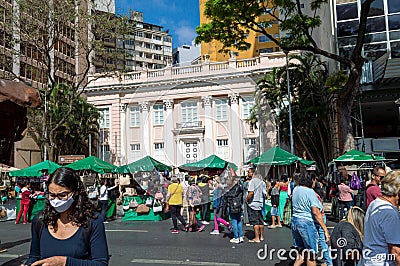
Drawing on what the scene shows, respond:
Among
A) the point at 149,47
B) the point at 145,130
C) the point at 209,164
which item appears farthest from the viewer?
the point at 149,47

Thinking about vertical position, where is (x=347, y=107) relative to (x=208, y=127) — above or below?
above

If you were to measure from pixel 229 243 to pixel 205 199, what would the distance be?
2941mm

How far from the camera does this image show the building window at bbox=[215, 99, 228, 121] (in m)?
5.27

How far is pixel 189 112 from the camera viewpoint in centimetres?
571

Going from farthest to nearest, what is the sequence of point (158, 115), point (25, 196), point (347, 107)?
point (347, 107) < point (25, 196) < point (158, 115)

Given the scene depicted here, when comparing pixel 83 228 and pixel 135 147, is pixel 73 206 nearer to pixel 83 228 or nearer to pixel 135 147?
pixel 83 228

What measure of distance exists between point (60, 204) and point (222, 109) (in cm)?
310

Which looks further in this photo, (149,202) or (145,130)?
(149,202)

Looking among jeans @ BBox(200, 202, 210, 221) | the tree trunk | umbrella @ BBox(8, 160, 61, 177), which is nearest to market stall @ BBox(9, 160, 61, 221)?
umbrella @ BBox(8, 160, 61, 177)

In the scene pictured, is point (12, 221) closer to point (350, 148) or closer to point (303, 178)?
point (303, 178)

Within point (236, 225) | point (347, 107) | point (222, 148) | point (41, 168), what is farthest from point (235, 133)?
point (41, 168)

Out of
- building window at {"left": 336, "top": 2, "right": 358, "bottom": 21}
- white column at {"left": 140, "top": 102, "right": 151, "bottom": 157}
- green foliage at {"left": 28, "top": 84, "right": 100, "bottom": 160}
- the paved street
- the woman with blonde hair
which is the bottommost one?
the paved street

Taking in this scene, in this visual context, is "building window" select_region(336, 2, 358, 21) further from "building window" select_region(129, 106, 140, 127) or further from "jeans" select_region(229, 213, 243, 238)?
"building window" select_region(129, 106, 140, 127)

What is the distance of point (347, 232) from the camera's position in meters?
4.00
